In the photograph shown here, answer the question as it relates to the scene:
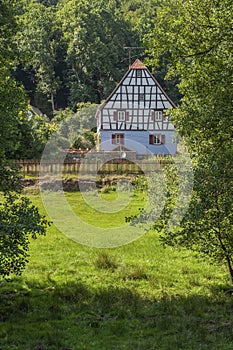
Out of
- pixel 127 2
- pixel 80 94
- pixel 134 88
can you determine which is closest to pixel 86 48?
pixel 80 94

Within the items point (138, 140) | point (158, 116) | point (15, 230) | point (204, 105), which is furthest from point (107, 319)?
point (158, 116)

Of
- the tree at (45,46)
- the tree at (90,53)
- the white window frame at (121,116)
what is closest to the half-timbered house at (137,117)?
the white window frame at (121,116)

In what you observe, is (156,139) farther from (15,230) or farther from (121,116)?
(15,230)

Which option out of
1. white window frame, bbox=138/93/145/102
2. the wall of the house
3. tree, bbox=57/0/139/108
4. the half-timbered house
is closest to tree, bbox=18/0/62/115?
tree, bbox=57/0/139/108

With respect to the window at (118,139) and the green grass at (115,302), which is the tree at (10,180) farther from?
the window at (118,139)

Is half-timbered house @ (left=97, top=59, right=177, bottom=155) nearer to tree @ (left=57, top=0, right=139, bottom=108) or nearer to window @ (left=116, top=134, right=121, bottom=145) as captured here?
window @ (left=116, top=134, right=121, bottom=145)

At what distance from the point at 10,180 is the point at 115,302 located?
3.74 meters

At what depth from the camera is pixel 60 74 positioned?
72562 mm

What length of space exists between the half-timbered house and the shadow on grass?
35238mm

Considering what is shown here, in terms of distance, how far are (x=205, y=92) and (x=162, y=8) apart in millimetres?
2715

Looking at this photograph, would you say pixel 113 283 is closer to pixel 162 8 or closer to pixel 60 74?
pixel 162 8

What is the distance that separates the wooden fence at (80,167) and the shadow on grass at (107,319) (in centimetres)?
2091

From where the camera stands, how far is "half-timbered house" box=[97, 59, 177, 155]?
150 ft

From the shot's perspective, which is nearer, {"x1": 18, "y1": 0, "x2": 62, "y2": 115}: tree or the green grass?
the green grass
